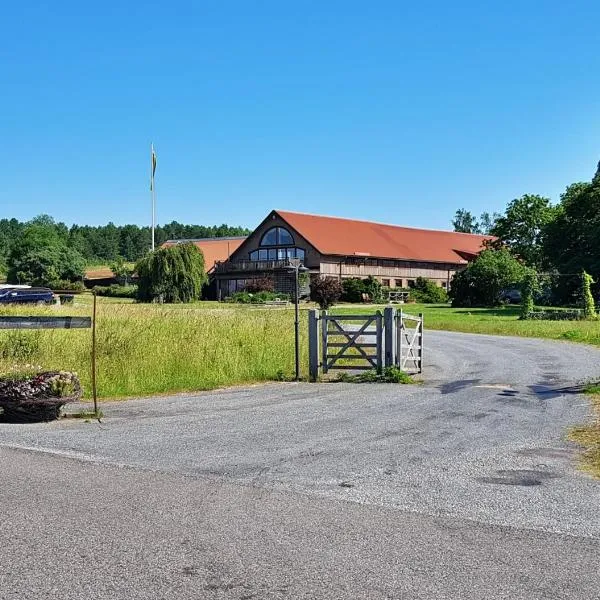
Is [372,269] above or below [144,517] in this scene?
above

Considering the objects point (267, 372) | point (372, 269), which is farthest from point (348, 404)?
point (372, 269)

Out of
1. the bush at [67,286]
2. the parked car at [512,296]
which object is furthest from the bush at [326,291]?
the bush at [67,286]

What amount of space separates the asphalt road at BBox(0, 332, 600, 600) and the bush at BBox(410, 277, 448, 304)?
2339 inches

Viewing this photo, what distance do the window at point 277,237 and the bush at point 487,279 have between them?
22008mm

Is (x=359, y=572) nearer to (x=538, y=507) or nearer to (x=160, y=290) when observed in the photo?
(x=538, y=507)

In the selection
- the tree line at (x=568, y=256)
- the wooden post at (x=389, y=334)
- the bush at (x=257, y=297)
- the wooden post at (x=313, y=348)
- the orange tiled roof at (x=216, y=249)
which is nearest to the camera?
the wooden post at (x=313, y=348)

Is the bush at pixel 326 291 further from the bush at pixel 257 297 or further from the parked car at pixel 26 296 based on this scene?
the parked car at pixel 26 296

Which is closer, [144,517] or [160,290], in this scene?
[144,517]

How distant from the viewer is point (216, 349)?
728 inches

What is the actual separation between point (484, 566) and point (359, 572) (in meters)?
0.90

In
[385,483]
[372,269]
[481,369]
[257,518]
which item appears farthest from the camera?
[372,269]

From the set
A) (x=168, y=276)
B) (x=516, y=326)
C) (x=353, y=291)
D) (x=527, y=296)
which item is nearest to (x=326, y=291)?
(x=353, y=291)

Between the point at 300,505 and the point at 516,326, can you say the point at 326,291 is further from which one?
the point at 300,505

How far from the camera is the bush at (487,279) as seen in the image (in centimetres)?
5675
